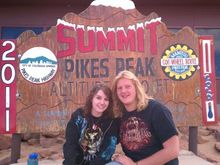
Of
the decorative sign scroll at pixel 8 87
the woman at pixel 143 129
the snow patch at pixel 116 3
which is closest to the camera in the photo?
the woman at pixel 143 129

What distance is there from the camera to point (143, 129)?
276 cm

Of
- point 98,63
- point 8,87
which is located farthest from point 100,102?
point 8,87

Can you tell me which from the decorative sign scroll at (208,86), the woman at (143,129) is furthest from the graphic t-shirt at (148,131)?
the decorative sign scroll at (208,86)

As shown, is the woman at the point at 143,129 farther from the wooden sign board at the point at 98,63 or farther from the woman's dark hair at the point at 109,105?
the wooden sign board at the point at 98,63

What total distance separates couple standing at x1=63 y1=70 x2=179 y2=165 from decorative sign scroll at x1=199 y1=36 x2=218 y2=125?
228cm

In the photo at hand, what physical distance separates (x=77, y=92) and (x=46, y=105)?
1.44 feet

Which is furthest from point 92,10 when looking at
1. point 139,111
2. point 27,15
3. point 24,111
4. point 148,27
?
point 27,15

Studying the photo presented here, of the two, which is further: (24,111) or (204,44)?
(204,44)

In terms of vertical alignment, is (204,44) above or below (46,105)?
above

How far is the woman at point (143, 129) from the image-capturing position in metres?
2.68

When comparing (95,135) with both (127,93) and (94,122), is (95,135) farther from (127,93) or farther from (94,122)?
(127,93)

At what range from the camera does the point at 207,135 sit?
6.81m

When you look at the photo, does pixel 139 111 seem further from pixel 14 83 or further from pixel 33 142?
pixel 33 142

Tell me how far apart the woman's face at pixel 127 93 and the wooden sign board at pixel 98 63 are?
1.84 meters
